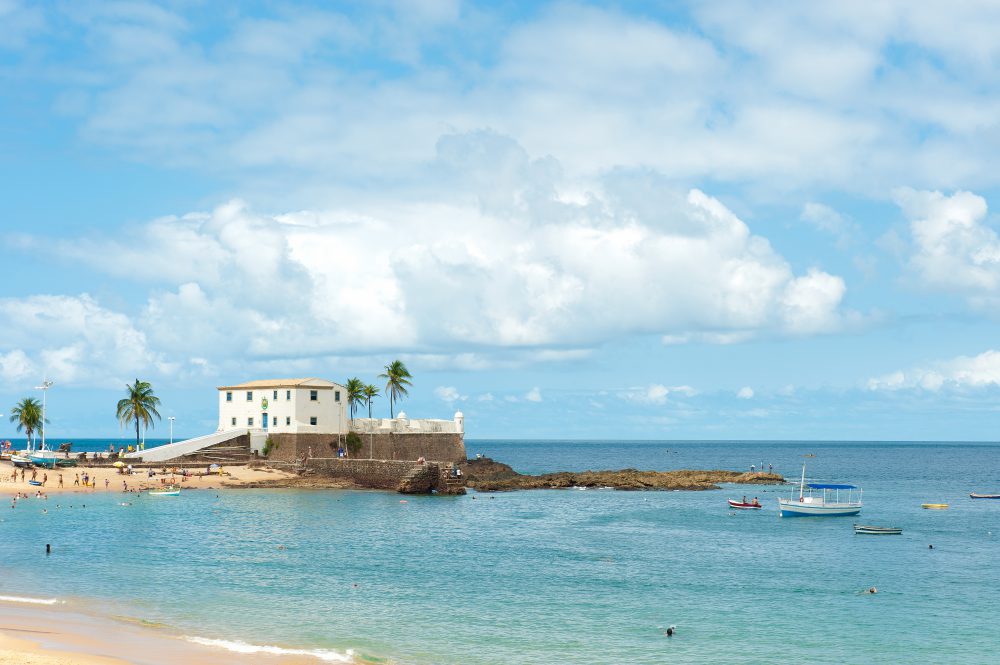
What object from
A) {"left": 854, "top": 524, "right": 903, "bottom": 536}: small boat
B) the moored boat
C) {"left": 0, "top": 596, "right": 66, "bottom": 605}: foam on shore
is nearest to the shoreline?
{"left": 0, "top": 596, "right": 66, "bottom": 605}: foam on shore

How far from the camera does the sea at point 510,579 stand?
34156 millimetres

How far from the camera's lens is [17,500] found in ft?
254

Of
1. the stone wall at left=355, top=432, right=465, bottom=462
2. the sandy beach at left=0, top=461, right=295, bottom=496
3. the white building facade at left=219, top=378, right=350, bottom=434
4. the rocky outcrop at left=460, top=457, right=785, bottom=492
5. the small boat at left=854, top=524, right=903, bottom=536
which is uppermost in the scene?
the white building facade at left=219, top=378, right=350, bottom=434

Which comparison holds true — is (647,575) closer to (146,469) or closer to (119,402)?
(146,469)

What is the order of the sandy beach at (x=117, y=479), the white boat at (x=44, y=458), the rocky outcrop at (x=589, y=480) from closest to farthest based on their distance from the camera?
1. the sandy beach at (x=117, y=479)
2. the white boat at (x=44, y=458)
3. the rocky outcrop at (x=589, y=480)

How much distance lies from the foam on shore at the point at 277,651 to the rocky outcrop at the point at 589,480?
6762 cm

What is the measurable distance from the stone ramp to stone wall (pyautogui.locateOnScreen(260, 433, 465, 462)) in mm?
3279

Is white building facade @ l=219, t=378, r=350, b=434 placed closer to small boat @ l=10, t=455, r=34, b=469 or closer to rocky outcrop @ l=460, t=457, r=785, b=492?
rocky outcrop @ l=460, t=457, r=785, b=492

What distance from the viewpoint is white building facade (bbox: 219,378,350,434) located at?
97.6 m

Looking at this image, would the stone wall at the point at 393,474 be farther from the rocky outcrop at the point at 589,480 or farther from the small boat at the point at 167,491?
the small boat at the point at 167,491

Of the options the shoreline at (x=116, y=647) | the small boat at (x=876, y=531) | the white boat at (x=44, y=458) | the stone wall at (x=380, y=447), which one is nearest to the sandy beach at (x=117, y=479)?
the white boat at (x=44, y=458)

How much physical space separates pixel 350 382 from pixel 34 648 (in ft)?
306

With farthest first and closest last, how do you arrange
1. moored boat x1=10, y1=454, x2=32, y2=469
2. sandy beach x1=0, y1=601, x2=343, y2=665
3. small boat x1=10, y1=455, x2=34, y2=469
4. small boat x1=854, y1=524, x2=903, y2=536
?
1. moored boat x1=10, y1=454, x2=32, y2=469
2. small boat x1=10, y1=455, x2=34, y2=469
3. small boat x1=854, y1=524, x2=903, y2=536
4. sandy beach x1=0, y1=601, x2=343, y2=665

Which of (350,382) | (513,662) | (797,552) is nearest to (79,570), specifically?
(513,662)
